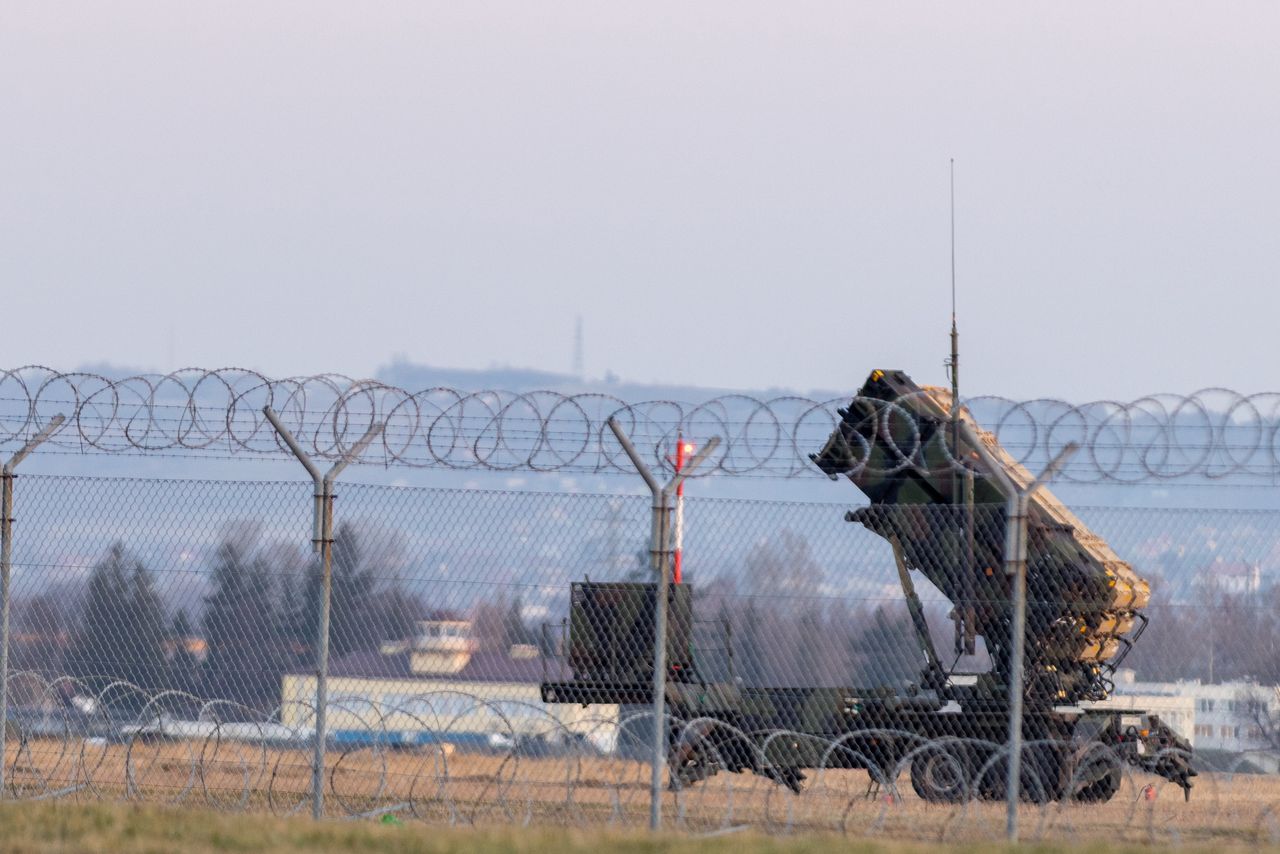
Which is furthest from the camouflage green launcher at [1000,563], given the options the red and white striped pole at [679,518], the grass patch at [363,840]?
the grass patch at [363,840]

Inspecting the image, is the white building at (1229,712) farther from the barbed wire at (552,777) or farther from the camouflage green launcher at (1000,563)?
the camouflage green launcher at (1000,563)

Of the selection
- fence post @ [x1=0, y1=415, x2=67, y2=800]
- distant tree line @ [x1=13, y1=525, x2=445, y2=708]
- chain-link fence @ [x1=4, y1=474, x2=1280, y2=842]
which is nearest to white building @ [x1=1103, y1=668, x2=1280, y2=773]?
chain-link fence @ [x1=4, y1=474, x2=1280, y2=842]

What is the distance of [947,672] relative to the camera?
64.6ft

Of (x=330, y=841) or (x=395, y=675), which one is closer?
(x=330, y=841)

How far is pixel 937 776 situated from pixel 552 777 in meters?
3.85

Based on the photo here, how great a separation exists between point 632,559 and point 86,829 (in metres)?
7.38

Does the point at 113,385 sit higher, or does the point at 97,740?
the point at 113,385

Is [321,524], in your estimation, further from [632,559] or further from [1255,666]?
[1255,666]

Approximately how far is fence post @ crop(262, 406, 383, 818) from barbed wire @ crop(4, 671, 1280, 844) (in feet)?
3.00

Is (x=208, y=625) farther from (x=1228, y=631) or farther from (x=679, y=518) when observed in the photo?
(x=1228, y=631)

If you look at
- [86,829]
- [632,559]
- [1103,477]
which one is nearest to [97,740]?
[632,559]

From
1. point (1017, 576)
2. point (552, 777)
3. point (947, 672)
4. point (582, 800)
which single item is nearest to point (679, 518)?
point (582, 800)

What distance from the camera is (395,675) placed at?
59.6ft

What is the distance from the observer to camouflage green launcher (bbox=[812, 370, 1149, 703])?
1900cm
